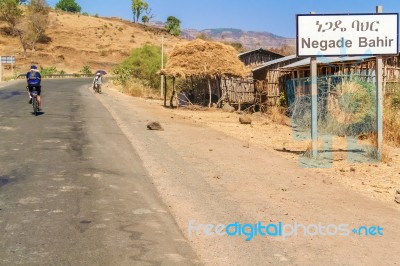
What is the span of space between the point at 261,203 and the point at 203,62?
18850 millimetres

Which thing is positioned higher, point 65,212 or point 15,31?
point 15,31

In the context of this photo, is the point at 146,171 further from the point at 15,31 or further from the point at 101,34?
the point at 101,34

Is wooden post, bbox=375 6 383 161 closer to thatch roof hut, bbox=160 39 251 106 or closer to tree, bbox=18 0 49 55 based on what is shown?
thatch roof hut, bbox=160 39 251 106

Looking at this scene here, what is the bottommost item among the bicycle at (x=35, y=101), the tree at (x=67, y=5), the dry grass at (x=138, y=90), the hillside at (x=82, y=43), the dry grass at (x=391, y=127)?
the dry grass at (x=391, y=127)

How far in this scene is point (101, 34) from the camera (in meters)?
98.6

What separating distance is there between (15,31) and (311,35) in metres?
83.6

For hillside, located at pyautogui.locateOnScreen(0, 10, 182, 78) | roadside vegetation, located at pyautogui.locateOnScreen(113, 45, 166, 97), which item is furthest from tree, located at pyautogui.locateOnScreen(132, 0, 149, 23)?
roadside vegetation, located at pyautogui.locateOnScreen(113, 45, 166, 97)

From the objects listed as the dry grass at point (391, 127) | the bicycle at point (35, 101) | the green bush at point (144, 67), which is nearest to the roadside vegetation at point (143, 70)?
the green bush at point (144, 67)

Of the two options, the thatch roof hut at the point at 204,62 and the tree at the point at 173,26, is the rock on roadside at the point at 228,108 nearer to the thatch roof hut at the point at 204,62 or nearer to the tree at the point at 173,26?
the thatch roof hut at the point at 204,62

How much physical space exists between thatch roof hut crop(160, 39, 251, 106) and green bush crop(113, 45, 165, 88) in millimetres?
14478

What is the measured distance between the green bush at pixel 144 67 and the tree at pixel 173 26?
72768 millimetres

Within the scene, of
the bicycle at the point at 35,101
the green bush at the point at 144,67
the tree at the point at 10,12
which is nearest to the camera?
the bicycle at the point at 35,101

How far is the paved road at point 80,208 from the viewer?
4848 mm

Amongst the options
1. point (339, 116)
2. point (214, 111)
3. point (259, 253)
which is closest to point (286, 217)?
point (259, 253)
